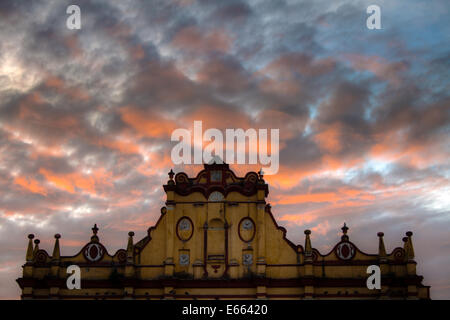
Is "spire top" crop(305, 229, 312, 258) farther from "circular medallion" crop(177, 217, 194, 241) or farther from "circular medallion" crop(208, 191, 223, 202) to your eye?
"circular medallion" crop(177, 217, 194, 241)

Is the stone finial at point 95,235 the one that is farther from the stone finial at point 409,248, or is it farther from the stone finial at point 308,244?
the stone finial at point 409,248

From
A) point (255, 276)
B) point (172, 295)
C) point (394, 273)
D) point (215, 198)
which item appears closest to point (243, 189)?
point (215, 198)

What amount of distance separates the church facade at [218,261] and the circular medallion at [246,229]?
71mm

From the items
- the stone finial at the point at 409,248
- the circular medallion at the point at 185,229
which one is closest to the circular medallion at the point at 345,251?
the stone finial at the point at 409,248

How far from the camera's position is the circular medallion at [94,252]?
43.9 m

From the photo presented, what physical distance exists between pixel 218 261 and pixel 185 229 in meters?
3.37

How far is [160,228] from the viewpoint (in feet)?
145

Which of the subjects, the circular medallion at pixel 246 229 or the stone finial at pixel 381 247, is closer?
the stone finial at pixel 381 247

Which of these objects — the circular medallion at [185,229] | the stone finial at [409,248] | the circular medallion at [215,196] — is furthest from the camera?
the circular medallion at [215,196]

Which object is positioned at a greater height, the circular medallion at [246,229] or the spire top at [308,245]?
the circular medallion at [246,229]

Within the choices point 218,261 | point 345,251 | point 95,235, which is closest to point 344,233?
point 345,251

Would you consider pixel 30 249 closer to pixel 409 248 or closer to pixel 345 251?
pixel 345 251

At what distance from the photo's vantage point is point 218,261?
140 ft
